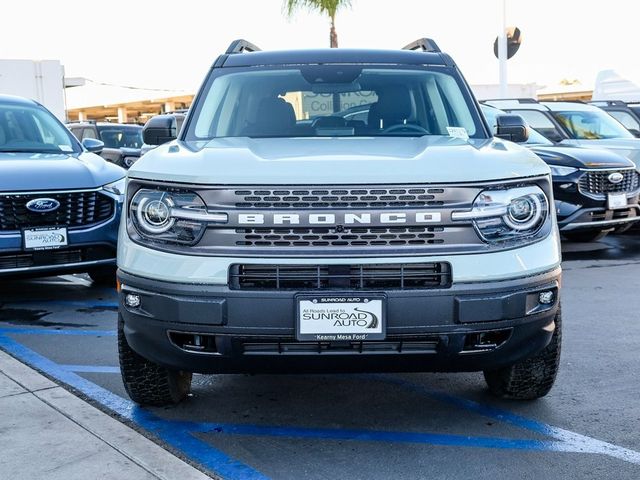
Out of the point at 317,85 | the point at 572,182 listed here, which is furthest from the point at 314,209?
the point at 572,182

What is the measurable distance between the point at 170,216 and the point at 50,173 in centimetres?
328

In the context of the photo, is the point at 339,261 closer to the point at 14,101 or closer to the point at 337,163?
the point at 337,163

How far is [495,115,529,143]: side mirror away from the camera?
476cm

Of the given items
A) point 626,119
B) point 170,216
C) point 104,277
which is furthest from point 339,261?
point 626,119

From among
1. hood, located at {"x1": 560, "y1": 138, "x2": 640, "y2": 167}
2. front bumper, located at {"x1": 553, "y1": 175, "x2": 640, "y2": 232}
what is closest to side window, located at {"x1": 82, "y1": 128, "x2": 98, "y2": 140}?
hood, located at {"x1": 560, "y1": 138, "x2": 640, "y2": 167}

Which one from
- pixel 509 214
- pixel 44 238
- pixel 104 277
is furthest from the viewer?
pixel 104 277

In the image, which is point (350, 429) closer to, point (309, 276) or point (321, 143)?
point (309, 276)

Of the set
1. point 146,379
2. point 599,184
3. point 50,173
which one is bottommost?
point 146,379

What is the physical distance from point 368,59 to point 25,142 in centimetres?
381

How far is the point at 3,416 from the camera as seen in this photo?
3863mm

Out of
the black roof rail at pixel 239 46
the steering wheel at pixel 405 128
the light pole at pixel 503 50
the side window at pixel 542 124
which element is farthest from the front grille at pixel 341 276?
the light pole at pixel 503 50

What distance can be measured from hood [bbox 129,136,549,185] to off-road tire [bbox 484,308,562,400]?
2.68 feet

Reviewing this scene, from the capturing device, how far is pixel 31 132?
24.6 ft

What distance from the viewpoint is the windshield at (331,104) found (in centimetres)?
451
